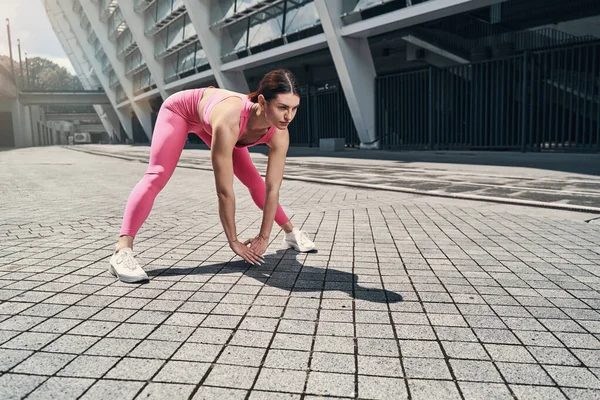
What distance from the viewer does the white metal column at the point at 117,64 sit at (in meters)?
47.8

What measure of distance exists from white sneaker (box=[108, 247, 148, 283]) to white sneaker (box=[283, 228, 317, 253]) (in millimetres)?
1367

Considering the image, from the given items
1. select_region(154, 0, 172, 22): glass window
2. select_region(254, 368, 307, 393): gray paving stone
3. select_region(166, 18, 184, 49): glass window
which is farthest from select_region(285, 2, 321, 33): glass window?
select_region(254, 368, 307, 393): gray paving stone

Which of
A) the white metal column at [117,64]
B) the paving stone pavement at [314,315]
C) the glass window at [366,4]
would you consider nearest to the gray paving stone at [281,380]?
the paving stone pavement at [314,315]

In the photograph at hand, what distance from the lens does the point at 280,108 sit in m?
2.82

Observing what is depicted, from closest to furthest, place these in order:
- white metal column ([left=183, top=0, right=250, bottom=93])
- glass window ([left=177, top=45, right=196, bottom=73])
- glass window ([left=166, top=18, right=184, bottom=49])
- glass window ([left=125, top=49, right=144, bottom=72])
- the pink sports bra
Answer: the pink sports bra < white metal column ([left=183, top=0, right=250, bottom=93]) < glass window ([left=177, top=45, right=196, bottom=73]) < glass window ([left=166, top=18, right=184, bottom=49]) < glass window ([left=125, top=49, right=144, bottom=72])

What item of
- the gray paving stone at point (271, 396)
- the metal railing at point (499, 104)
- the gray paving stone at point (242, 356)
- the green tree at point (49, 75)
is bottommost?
the gray paving stone at point (271, 396)

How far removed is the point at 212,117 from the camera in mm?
2959

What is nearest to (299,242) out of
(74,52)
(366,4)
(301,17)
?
(366,4)

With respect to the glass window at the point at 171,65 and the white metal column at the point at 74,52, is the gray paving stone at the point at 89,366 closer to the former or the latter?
the glass window at the point at 171,65

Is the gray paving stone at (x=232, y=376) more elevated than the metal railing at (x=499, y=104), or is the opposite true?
→ the metal railing at (x=499, y=104)

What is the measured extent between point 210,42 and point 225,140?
1078 inches

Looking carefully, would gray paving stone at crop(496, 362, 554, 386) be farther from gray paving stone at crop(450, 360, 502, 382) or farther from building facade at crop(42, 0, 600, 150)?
building facade at crop(42, 0, 600, 150)

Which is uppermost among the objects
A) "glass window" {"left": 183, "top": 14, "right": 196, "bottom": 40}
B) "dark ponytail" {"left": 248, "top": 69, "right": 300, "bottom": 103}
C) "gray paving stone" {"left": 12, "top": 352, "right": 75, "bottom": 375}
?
"glass window" {"left": 183, "top": 14, "right": 196, "bottom": 40}

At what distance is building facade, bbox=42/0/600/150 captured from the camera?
1661cm
